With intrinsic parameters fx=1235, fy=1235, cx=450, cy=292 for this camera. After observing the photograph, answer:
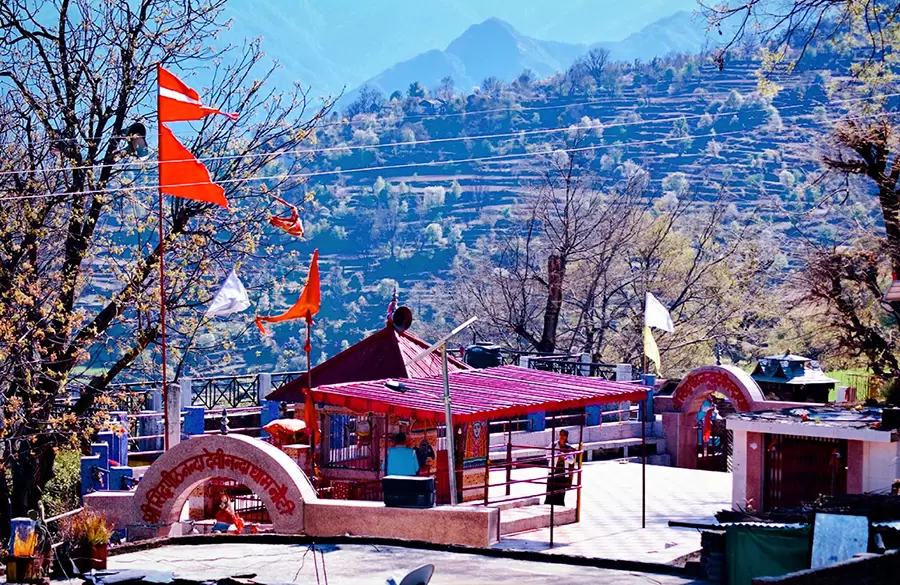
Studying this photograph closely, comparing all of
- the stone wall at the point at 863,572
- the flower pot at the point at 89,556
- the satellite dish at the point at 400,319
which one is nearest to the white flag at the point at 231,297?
the satellite dish at the point at 400,319

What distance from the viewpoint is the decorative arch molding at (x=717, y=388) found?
31594mm

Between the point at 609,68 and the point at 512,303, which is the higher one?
the point at 609,68

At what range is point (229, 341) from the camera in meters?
22.1

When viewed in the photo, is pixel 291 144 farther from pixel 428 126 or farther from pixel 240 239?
pixel 428 126

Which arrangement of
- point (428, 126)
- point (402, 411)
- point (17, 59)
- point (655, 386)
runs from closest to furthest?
point (402, 411) < point (17, 59) < point (655, 386) < point (428, 126)

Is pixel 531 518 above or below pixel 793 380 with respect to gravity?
below

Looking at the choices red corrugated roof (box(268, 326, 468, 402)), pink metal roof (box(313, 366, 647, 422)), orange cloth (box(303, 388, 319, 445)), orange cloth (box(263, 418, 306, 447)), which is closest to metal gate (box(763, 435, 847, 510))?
pink metal roof (box(313, 366, 647, 422))

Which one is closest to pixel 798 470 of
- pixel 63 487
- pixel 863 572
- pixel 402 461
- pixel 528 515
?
pixel 528 515

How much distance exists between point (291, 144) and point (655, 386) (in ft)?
61.2

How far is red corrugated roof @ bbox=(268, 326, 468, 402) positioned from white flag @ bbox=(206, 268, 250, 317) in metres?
2.24

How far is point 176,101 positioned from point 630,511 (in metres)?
11.2

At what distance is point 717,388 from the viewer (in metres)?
32.8

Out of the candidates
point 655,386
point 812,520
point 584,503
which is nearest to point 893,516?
point 812,520

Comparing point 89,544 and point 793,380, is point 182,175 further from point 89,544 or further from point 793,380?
point 793,380
